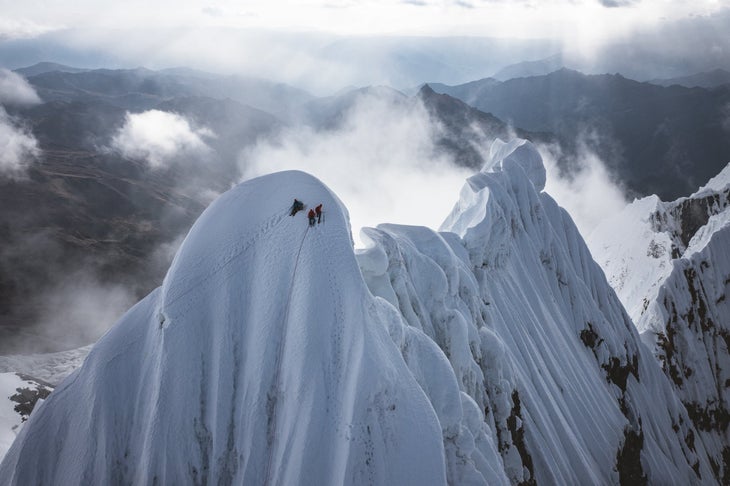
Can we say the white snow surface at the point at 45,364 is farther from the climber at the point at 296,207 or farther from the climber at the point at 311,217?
the climber at the point at 311,217

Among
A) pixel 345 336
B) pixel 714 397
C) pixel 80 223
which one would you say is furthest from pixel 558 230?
pixel 80 223

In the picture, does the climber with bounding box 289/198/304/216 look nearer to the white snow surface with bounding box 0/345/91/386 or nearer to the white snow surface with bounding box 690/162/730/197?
the white snow surface with bounding box 0/345/91/386

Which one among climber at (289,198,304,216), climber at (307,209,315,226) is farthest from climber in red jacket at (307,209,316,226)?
climber at (289,198,304,216)

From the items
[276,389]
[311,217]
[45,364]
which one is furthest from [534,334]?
[45,364]

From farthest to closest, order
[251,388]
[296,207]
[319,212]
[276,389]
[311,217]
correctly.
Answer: [296,207] < [319,212] < [311,217] < [251,388] < [276,389]

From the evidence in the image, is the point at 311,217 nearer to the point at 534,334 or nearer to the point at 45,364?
the point at 534,334
